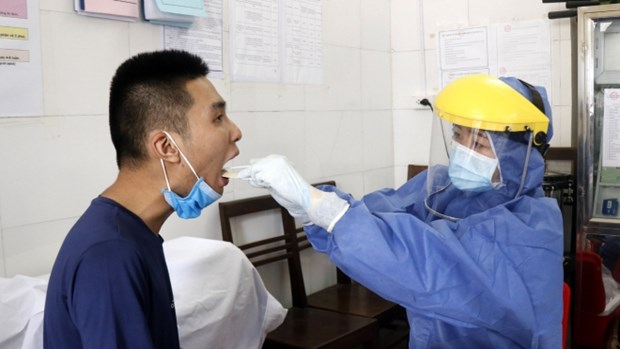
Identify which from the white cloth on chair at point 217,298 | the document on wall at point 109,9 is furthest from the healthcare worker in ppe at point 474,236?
the document on wall at point 109,9

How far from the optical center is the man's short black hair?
1.30 m

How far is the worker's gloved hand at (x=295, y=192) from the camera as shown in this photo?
1.40 meters

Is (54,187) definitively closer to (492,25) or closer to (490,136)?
(490,136)

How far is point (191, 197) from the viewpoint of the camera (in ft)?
4.42

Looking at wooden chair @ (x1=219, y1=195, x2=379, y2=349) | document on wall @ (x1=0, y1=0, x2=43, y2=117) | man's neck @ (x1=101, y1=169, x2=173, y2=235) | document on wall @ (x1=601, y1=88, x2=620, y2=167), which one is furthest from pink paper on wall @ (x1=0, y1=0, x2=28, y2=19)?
document on wall @ (x1=601, y1=88, x2=620, y2=167)

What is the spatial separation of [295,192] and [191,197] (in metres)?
0.25

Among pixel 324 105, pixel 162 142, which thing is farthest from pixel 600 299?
pixel 162 142

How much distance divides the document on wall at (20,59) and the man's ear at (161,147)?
690 mm

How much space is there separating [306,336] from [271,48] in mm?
1276

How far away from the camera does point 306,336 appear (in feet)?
7.80

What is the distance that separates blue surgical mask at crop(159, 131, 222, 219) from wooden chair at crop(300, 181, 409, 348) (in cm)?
141

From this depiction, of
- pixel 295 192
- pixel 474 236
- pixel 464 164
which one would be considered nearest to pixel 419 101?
pixel 464 164

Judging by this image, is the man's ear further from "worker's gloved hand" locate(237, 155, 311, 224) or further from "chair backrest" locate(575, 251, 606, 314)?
"chair backrest" locate(575, 251, 606, 314)

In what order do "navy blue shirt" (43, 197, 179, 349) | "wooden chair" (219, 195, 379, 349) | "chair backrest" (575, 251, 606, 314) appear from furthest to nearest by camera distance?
"chair backrest" (575, 251, 606, 314) < "wooden chair" (219, 195, 379, 349) < "navy blue shirt" (43, 197, 179, 349)
